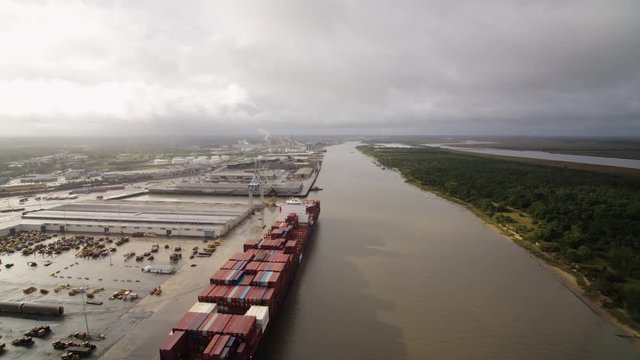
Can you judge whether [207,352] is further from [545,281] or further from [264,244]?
[545,281]

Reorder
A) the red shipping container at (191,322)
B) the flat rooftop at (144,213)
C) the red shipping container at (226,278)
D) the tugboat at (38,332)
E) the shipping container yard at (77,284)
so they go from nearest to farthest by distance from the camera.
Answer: the red shipping container at (191,322) < the tugboat at (38,332) < the shipping container yard at (77,284) < the red shipping container at (226,278) < the flat rooftop at (144,213)

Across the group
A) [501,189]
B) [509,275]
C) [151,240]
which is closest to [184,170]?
[151,240]

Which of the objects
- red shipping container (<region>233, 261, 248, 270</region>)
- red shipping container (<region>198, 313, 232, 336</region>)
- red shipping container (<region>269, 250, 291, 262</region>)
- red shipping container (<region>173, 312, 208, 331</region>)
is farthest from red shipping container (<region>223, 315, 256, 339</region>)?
red shipping container (<region>269, 250, 291, 262</region>)

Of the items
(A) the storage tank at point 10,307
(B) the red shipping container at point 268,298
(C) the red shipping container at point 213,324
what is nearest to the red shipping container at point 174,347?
(C) the red shipping container at point 213,324

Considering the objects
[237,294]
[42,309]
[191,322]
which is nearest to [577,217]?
[237,294]

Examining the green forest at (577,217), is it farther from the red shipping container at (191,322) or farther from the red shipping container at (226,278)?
the red shipping container at (191,322)

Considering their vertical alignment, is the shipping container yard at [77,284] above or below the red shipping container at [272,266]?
below

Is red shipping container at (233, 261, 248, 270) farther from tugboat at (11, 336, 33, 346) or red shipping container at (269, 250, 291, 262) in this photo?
tugboat at (11, 336, 33, 346)
